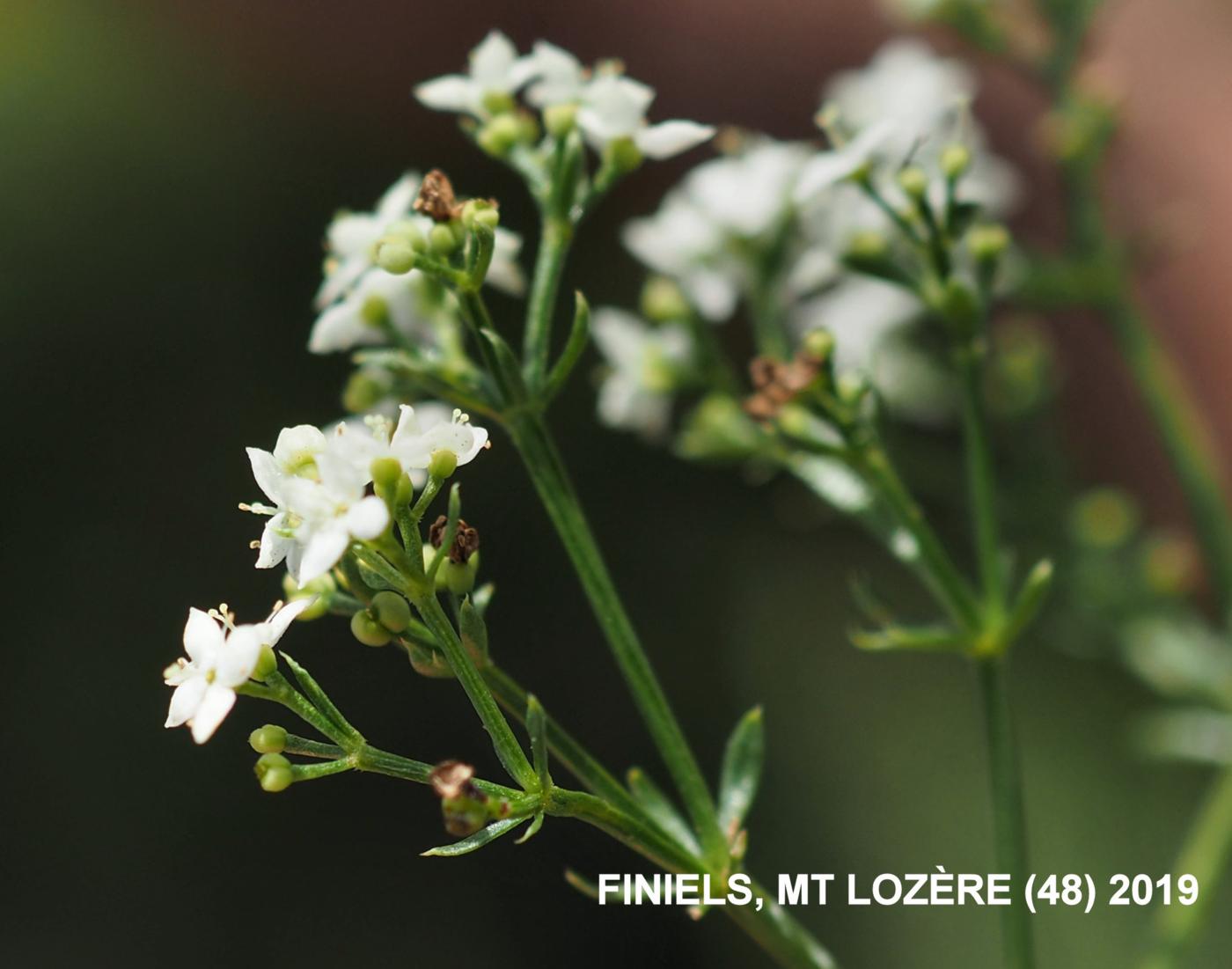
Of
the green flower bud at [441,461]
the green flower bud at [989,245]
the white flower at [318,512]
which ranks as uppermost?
the green flower bud at [989,245]

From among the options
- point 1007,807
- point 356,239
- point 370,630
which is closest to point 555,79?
point 356,239

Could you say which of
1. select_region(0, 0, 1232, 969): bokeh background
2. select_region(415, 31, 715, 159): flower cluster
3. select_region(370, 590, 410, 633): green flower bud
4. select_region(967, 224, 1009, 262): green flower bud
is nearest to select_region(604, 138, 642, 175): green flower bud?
select_region(415, 31, 715, 159): flower cluster

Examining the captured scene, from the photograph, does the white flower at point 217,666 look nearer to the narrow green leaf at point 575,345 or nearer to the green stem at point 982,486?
the narrow green leaf at point 575,345

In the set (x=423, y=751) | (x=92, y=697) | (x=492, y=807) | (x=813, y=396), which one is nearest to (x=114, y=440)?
(x=92, y=697)

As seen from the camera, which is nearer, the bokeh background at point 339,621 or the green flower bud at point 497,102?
the green flower bud at point 497,102

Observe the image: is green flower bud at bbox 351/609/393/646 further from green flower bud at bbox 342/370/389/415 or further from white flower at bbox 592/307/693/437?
white flower at bbox 592/307/693/437

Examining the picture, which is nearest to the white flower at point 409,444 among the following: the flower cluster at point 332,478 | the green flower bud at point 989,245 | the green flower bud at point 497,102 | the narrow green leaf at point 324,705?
the flower cluster at point 332,478

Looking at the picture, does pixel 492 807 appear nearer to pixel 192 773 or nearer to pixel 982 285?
pixel 982 285
